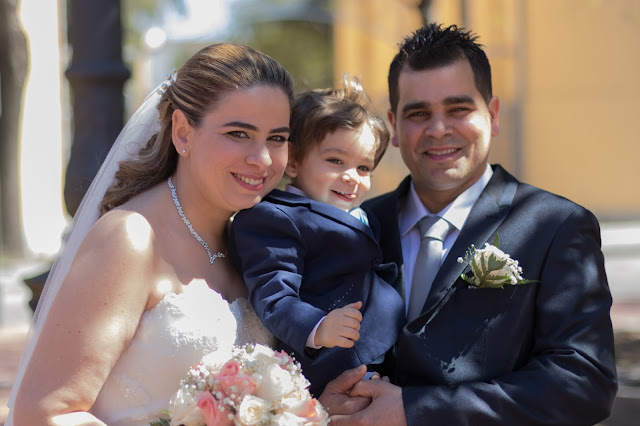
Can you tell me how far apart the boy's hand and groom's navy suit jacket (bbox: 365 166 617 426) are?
1.56 ft

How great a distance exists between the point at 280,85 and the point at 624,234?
14888 millimetres

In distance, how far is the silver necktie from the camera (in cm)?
388

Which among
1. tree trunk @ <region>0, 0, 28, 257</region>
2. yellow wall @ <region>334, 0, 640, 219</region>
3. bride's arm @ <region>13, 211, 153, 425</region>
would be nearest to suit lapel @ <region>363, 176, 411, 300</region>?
bride's arm @ <region>13, 211, 153, 425</region>

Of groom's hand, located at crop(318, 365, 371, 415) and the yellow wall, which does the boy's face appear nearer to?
groom's hand, located at crop(318, 365, 371, 415)

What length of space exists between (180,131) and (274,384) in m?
1.25

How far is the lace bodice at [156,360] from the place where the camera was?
3.35 metres

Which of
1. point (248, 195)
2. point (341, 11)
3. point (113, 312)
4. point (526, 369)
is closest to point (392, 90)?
point (248, 195)

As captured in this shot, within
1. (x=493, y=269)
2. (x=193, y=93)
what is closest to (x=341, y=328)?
(x=493, y=269)

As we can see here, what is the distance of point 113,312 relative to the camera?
323 cm

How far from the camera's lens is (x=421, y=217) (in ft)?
13.5

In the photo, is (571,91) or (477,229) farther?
(571,91)

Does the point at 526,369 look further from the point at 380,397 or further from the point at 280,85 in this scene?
the point at 280,85

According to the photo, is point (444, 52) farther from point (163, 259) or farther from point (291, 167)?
point (163, 259)

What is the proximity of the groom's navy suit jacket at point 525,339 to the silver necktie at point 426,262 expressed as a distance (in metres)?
0.17
